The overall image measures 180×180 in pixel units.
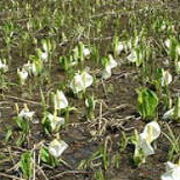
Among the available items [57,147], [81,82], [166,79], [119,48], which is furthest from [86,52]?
[57,147]

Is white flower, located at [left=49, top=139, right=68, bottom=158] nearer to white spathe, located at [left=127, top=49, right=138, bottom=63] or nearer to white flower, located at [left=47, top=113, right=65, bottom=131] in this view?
white flower, located at [left=47, top=113, right=65, bottom=131]

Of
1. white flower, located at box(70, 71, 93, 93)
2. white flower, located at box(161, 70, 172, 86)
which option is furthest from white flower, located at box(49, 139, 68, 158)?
white flower, located at box(161, 70, 172, 86)

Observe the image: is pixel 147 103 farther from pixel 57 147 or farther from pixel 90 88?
pixel 90 88

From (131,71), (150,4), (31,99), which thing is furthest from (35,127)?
(150,4)

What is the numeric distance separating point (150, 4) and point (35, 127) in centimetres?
364

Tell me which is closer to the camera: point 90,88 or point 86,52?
point 90,88

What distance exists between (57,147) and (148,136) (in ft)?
1.35

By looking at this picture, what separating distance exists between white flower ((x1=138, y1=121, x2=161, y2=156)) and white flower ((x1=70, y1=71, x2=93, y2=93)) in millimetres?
866

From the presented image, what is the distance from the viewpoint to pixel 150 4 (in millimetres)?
6344

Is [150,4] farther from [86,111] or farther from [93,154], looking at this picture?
[93,154]

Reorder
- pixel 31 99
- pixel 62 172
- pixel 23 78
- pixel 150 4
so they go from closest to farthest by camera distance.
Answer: pixel 62 172 → pixel 31 99 → pixel 23 78 → pixel 150 4

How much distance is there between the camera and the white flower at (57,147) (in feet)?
8.29

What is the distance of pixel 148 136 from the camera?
2.52 m

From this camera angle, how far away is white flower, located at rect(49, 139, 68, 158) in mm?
2527
